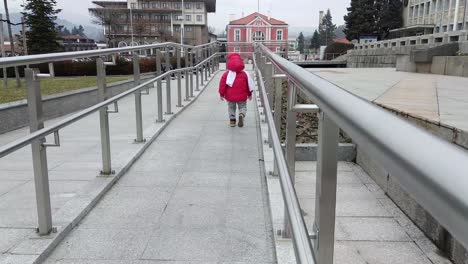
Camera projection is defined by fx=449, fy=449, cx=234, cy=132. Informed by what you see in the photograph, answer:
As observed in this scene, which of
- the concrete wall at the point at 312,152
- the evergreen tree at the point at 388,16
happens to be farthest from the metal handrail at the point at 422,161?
→ the evergreen tree at the point at 388,16

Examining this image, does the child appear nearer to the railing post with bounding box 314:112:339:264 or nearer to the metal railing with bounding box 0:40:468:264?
the metal railing with bounding box 0:40:468:264

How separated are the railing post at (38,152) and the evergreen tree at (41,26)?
85.3ft

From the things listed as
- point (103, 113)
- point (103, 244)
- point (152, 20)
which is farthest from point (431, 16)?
point (103, 244)

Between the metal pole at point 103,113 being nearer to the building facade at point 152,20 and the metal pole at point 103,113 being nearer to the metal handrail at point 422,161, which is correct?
the metal handrail at point 422,161

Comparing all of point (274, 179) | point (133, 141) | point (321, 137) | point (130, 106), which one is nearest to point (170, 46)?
point (133, 141)

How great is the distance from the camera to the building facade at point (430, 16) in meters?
40.8

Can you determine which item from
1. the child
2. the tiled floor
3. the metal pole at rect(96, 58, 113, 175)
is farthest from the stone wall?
the metal pole at rect(96, 58, 113, 175)

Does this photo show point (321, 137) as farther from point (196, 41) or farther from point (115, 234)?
point (196, 41)

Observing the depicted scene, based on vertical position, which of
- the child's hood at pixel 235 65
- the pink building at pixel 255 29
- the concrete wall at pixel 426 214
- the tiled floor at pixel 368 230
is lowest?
the tiled floor at pixel 368 230

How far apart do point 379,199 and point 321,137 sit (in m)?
3.00

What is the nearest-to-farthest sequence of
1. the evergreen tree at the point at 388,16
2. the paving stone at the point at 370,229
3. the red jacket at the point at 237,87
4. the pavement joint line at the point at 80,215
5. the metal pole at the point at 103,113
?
the pavement joint line at the point at 80,215, the paving stone at the point at 370,229, the metal pole at the point at 103,113, the red jacket at the point at 237,87, the evergreen tree at the point at 388,16

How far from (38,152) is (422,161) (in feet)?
8.69

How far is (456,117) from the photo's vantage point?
4.40 m

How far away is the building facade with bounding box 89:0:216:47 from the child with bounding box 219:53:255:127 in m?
43.6
